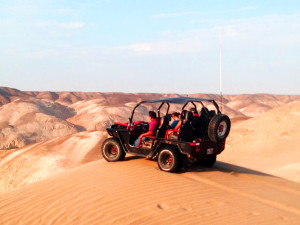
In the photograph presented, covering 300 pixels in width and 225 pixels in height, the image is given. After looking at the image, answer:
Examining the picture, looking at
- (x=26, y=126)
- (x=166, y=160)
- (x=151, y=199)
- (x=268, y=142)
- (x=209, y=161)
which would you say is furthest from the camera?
(x=26, y=126)

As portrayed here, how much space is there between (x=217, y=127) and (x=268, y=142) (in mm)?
15020

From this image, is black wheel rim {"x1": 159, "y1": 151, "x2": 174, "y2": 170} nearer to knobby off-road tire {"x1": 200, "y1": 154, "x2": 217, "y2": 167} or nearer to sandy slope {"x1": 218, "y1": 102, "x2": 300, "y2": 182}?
knobby off-road tire {"x1": 200, "y1": 154, "x2": 217, "y2": 167}

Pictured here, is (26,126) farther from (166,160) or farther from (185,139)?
(185,139)

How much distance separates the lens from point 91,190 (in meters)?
6.57

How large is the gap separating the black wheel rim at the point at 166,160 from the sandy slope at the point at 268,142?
9622mm

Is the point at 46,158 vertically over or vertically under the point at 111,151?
under

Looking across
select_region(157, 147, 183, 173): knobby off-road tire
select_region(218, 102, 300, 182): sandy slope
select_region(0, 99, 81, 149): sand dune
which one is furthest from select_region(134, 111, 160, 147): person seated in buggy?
select_region(0, 99, 81, 149): sand dune

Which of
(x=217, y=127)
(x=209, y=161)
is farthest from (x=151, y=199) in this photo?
(x=209, y=161)

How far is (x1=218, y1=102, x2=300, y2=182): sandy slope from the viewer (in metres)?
18.3

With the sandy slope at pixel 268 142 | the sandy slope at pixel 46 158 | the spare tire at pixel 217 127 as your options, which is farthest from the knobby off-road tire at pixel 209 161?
the sandy slope at pixel 46 158

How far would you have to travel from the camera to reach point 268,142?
2131 cm

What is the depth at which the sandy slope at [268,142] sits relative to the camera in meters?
18.3

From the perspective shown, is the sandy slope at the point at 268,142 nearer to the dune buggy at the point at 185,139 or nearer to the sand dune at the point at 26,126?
the dune buggy at the point at 185,139

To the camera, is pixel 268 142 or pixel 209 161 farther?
pixel 268 142
